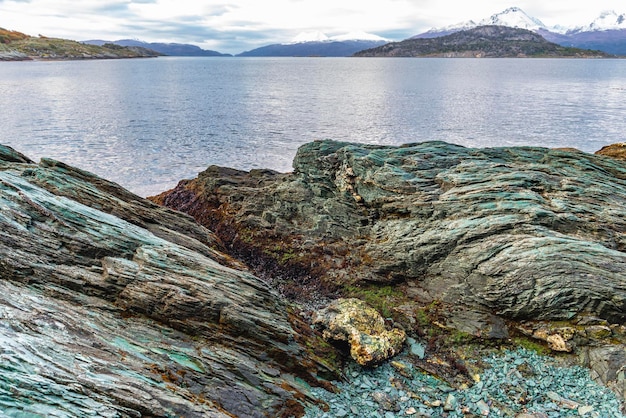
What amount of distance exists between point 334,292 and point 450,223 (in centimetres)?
761

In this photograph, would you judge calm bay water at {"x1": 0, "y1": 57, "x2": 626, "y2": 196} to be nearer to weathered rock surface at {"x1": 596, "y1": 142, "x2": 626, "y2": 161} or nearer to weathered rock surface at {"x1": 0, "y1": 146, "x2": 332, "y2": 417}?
weathered rock surface at {"x1": 0, "y1": 146, "x2": 332, "y2": 417}

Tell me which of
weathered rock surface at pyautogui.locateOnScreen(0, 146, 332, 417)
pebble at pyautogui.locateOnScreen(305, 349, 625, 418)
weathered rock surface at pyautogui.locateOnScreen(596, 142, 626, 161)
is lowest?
pebble at pyautogui.locateOnScreen(305, 349, 625, 418)

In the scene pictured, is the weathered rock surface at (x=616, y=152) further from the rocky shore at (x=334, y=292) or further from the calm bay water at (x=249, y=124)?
the calm bay water at (x=249, y=124)

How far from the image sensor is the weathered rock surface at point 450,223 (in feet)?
62.8

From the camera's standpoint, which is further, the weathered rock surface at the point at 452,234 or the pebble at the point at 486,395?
the weathered rock surface at the point at 452,234

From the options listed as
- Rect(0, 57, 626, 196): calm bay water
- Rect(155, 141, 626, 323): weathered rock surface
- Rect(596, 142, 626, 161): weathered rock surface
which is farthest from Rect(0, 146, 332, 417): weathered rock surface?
Rect(596, 142, 626, 161): weathered rock surface

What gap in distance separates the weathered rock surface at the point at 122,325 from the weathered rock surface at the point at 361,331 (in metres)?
2.07

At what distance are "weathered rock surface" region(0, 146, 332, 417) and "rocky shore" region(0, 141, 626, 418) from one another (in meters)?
0.06

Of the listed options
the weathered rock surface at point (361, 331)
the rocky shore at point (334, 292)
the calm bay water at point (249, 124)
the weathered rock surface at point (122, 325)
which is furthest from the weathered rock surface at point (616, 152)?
the calm bay water at point (249, 124)

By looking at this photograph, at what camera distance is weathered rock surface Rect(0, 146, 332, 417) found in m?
10.1

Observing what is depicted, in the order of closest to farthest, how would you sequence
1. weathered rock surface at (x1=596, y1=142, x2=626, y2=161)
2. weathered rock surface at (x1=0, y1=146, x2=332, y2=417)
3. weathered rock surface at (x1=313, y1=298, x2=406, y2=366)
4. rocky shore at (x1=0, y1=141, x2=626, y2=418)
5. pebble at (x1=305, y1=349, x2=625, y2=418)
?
weathered rock surface at (x1=0, y1=146, x2=332, y2=417), rocky shore at (x1=0, y1=141, x2=626, y2=418), pebble at (x1=305, y1=349, x2=625, y2=418), weathered rock surface at (x1=313, y1=298, x2=406, y2=366), weathered rock surface at (x1=596, y1=142, x2=626, y2=161)

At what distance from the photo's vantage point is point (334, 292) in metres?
23.5

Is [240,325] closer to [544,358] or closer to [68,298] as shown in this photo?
[68,298]

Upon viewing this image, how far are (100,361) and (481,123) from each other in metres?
79.9
